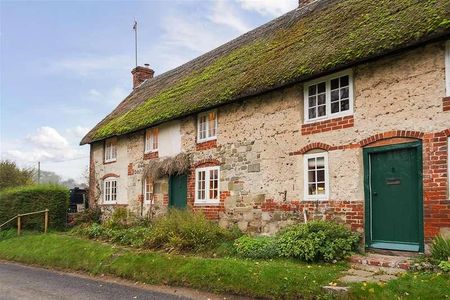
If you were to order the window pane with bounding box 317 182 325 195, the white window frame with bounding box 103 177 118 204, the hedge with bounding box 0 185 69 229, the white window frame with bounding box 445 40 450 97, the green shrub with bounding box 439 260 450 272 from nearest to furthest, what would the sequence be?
the green shrub with bounding box 439 260 450 272
the white window frame with bounding box 445 40 450 97
the window pane with bounding box 317 182 325 195
the hedge with bounding box 0 185 69 229
the white window frame with bounding box 103 177 118 204


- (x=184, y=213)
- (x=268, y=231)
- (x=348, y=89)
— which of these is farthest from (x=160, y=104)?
(x=348, y=89)

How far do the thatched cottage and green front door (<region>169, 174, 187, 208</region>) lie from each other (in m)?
0.04

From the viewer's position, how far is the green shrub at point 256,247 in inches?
399

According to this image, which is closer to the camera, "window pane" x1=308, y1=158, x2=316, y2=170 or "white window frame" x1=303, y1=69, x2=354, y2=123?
"white window frame" x1=303, y1=69, x2=354, y2=123

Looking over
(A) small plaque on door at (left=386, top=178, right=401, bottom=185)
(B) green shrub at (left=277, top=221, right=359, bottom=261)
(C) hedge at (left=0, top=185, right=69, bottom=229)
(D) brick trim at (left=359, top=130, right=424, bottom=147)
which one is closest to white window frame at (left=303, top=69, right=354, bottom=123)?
(D) brick trim at (left=359, top=130, right=424, bottom=147)

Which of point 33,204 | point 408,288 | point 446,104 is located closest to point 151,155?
point 33,204

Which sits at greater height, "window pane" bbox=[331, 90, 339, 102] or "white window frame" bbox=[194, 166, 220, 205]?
"window pane" bbox=[331, 90, 339, 102]

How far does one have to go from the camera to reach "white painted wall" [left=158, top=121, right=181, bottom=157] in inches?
635

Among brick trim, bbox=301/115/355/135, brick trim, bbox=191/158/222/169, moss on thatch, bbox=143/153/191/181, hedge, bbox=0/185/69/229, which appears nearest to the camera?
brick trim, bbox=301/115/355/135

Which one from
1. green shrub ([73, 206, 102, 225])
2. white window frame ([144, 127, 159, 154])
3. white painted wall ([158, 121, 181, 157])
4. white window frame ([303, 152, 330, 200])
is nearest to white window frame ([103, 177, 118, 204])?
green shrub ([73, 206, 102, 225])

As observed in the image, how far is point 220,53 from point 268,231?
9985 mm

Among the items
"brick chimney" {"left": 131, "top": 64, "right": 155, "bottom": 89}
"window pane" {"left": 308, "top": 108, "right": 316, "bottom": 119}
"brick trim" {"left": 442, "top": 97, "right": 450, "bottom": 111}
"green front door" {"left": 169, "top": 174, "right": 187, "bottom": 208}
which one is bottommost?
"green front door" {"left": 169, "top": 174, "right": 187, "bottom": 208}

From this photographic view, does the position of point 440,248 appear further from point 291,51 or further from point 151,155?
point 151,155

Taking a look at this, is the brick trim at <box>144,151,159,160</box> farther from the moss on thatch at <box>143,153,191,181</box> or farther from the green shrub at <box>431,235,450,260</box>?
the green shrub at <box>431,235,450,260</box>
